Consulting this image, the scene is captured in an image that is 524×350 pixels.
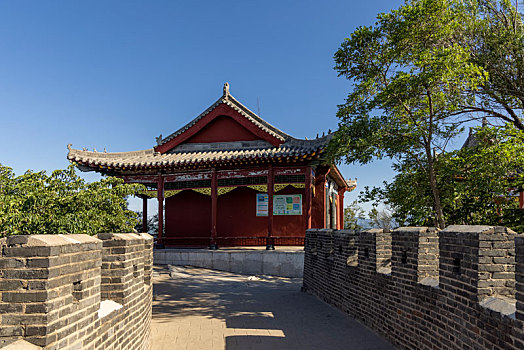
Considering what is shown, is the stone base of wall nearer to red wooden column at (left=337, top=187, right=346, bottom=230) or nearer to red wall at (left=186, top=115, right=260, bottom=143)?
red wall at (left=186, top=115, right=260, bottom=143)

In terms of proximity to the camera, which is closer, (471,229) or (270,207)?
(471,229)

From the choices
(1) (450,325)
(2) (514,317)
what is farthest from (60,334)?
(1) (450,325)

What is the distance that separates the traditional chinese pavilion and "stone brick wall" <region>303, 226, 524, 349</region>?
5.68m

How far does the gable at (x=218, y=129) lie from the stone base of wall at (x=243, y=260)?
4.63 meters

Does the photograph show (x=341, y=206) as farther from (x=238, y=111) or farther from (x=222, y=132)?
(x=238, y=111)

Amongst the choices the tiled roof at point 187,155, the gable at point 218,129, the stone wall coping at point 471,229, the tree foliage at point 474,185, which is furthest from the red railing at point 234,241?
the stone wall coping at point 471,229

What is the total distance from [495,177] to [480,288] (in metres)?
4.77

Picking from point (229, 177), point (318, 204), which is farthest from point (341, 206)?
point (229, 177)

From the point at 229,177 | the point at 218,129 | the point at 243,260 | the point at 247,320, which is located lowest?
the point at 247,320

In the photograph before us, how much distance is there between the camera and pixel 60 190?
8.00 meters

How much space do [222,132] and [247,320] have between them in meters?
10.1

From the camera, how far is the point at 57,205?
7469 millimetres

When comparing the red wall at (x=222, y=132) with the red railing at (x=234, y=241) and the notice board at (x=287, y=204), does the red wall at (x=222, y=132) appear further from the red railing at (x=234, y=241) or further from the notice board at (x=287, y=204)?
the red railing at (x=234, y=241)

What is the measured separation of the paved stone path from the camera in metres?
5.74
